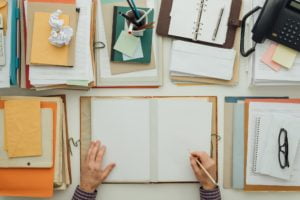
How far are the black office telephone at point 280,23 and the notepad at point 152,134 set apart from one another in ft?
0.98

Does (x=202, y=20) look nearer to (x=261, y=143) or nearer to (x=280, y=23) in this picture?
(x=280, y=23)

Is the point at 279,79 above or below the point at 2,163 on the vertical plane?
above

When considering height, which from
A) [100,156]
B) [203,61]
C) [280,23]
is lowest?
[100,156]

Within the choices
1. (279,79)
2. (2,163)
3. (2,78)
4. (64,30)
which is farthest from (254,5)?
(2,163)

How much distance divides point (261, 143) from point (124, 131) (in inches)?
18.3

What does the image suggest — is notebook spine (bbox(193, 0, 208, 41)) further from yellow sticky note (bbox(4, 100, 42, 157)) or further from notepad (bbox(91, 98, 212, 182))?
yellow sticky note (bbox(4, 100, 42, 157))

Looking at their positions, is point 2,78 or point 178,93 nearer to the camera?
point 2,78

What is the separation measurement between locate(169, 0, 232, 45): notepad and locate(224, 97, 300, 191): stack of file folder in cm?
23

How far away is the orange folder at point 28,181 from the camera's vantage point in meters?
1.29

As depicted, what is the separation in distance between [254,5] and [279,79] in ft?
0.86

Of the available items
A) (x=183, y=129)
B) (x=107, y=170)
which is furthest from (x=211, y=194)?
(x=107, y=170)

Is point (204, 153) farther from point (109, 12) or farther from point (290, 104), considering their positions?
point (109, 12)

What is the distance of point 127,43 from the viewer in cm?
130

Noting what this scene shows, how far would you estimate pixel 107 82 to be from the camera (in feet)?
4.35
